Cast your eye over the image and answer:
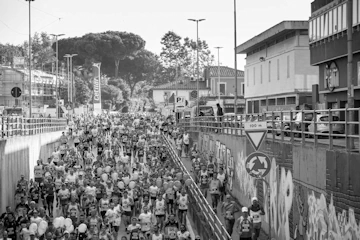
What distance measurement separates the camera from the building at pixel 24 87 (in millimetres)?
97019

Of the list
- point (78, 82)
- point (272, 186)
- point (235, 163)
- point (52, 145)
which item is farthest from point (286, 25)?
point (78, 82)

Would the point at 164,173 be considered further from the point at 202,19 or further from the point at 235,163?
the point at 202,19

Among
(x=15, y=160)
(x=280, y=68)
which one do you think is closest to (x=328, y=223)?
(x=15, y=160)

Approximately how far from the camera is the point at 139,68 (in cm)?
14362

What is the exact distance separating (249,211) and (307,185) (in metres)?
3.24

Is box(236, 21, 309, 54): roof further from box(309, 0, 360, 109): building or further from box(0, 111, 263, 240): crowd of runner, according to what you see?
box(0, 111, 263, 240): crowd of runner

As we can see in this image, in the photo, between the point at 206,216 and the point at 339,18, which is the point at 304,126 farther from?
the point at 339,18

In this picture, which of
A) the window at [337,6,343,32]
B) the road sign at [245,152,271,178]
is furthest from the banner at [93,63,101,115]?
the road sign at [245,152,271,178]

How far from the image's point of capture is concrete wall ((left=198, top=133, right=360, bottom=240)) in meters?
14.2

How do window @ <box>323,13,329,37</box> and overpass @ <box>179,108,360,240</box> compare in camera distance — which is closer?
overpass @ <box>179,108,360,240</box>

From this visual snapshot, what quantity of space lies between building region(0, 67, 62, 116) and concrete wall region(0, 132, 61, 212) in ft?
170

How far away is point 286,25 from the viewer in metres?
46.8

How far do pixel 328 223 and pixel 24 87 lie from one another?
284 ft

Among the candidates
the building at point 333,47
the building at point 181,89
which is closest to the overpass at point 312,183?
the building at point 333,47
